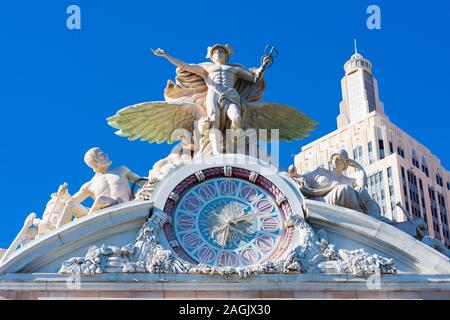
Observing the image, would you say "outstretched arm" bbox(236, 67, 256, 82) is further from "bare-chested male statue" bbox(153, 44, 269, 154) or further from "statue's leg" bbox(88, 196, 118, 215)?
"statue's leg" bbox(88, 196, 118, 215)

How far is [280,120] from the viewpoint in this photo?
29.8 meters

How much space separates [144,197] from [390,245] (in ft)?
Result: 18.8

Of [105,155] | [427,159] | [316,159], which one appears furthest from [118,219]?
[427,159]

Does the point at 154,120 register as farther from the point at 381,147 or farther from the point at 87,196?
the point at 381,147

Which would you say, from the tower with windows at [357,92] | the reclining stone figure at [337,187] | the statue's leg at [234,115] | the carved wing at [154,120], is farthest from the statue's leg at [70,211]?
the tower with windows at [357,92]

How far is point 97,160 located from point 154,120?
241 cm

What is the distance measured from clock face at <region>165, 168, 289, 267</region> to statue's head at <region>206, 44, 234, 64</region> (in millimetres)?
4300

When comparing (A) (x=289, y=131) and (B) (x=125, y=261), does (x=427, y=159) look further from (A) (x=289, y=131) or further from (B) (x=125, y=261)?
(B) (x=125, y=261)

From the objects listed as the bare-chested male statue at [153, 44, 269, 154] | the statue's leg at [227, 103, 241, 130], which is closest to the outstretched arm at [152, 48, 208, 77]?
the bare-chested male statue at [153, 44, 269, 154]

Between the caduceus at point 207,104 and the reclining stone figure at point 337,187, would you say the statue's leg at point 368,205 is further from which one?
the caduceus at point 207,104

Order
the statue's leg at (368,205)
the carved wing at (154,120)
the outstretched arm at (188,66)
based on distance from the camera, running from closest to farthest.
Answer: the statue's leg at (368,205) < the carved wing at (154,120) < the outstretched arm at (188,66)

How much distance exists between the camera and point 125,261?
24.7m

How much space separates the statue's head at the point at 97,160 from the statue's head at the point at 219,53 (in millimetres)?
4173

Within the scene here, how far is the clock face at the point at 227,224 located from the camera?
82.8 feet
